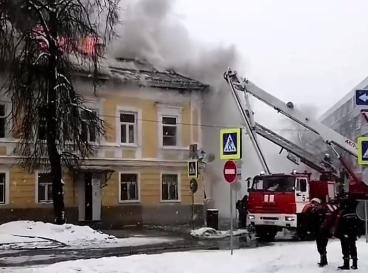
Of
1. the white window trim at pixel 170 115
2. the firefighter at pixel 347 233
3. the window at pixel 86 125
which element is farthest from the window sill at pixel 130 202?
the firefighter at pixel 347 233

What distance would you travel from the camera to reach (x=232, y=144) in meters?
15.6

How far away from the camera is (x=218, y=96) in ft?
120

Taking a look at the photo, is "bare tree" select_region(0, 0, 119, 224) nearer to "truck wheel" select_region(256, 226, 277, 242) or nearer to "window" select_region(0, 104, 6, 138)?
"window" select_region(0, 104, 6, 138)

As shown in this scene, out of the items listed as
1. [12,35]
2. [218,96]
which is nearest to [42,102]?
[12,35]

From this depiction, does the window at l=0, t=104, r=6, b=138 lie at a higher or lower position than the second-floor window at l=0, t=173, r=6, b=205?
higher

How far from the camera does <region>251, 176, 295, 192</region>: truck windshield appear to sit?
896 inches

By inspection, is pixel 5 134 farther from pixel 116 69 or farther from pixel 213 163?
pixel 213 163

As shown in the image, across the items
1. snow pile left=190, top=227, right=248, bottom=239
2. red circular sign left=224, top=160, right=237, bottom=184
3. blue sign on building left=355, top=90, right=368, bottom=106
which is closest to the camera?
blue sign on building left=355, top=90, right=368, bottom=106

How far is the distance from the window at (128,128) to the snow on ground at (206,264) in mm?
18785

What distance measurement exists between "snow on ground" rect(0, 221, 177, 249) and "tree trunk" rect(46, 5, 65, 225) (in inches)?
52.2

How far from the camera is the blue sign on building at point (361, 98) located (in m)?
13.1

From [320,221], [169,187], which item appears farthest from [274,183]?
[169,187]

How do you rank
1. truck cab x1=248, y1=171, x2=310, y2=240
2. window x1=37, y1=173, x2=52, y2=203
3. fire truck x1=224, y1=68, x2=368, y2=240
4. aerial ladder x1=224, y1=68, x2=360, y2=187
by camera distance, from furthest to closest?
1. window x1=37, y1=173, x2=52, y2=203
2. aerial ladder x1=224, y1=68, x2=360, y2=187
3. fire truck x1=224, y1=68, x2=368, y2=240
4. truck cab x1=248, y1=171, x2=310, y2=240

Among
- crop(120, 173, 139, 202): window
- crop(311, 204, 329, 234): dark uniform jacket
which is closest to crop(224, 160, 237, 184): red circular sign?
crop(311, 204, 329, 234): dark uniform jacket
